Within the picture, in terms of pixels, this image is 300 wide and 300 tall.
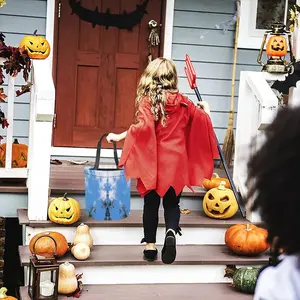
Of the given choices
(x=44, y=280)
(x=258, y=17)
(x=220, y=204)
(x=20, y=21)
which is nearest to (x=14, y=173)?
(x=44, y=280)

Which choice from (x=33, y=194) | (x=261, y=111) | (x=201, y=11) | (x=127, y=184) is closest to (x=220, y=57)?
(x=201, y=11)

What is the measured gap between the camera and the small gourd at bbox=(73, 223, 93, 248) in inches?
185

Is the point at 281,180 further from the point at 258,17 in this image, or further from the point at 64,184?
the point at 258,17

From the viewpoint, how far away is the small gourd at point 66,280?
4324 millimetres

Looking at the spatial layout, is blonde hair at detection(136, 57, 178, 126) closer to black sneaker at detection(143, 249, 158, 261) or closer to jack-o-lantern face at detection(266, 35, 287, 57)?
black sneaker at detection(143, 249, 158, 261)

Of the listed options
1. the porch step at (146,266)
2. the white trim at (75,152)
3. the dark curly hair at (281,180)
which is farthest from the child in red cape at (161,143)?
the dark curly hair at (281,180)

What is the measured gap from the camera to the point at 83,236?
471 centimetres

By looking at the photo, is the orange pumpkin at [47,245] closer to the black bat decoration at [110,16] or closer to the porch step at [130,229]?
the porch step at [130,229]

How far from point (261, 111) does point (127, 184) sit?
1160 millimetres

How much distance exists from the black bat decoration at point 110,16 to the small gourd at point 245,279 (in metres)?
3.26

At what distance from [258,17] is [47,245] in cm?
385

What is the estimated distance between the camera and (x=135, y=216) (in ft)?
17.1

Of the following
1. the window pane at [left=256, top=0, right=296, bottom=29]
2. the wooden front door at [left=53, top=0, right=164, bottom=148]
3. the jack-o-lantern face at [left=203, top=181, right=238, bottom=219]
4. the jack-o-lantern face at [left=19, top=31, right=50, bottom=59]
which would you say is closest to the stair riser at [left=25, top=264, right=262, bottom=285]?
the jack-o-lantern face at [left=203, top=181, right=238, bottom=219]

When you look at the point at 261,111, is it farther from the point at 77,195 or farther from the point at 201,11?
the point at 201,11
